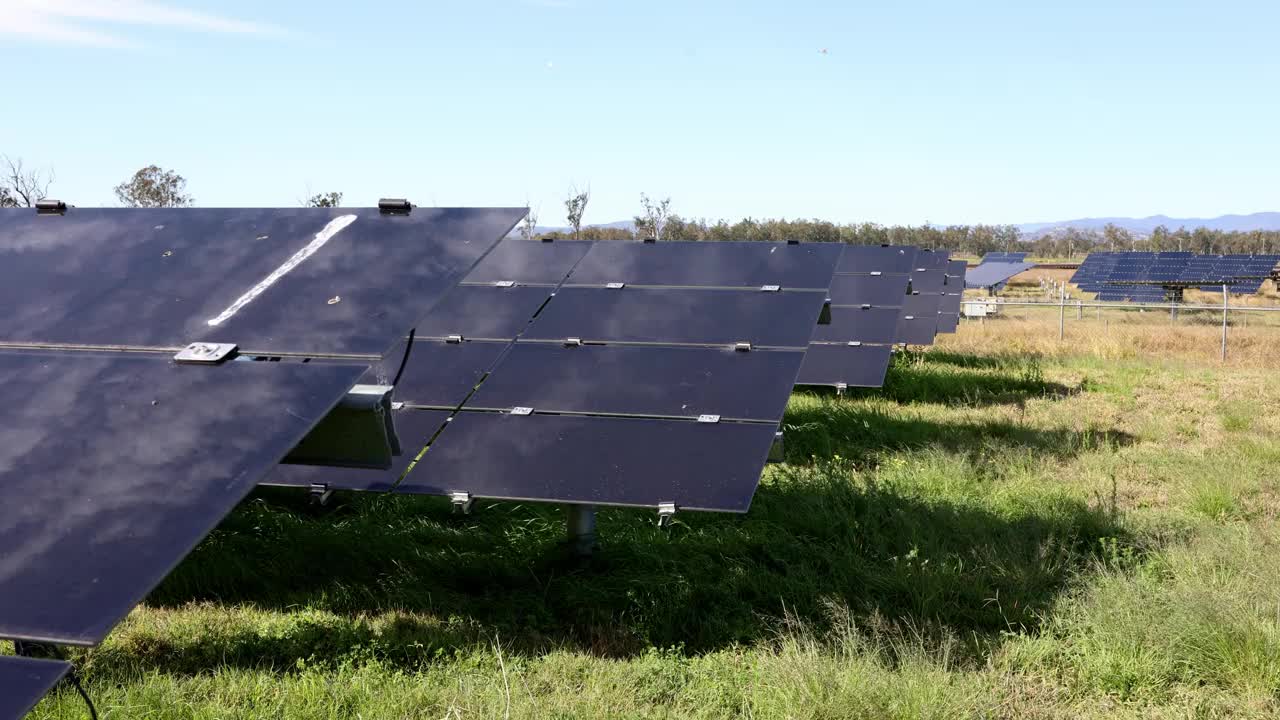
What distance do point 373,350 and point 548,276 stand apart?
534 centimetres

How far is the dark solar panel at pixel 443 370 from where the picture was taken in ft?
22.0

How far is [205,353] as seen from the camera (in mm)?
4105

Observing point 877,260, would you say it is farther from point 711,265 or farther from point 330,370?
point 330,370

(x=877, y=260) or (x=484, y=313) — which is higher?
(x=877, y=260)

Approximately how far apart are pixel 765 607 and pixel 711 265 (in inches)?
151

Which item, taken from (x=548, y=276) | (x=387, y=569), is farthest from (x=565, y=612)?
(x=548, y=276)

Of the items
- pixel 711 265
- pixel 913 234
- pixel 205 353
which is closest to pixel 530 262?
pixel 711 265

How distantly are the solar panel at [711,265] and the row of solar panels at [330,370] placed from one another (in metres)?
0.04

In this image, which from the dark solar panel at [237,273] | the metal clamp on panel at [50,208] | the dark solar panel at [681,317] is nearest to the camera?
the dark solar panel at [237,273]

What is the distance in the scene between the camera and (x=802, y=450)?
10562mm

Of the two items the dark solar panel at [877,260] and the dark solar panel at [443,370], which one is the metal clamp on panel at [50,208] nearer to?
the dark solar panel at [443,370]

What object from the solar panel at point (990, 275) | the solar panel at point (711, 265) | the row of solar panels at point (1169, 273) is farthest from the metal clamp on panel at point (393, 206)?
the solar panel at point (990, 275)

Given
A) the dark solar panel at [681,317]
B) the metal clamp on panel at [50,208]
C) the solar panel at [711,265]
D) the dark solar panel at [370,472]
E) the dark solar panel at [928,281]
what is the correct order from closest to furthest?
the dark solar panel at [370,472]
the metal clamp on panel at [50,208]
the dark solar panel at [681,317]
the solar panel at [711,265]
the dark solar panel at [928,281]

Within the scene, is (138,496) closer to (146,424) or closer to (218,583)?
(146,424)
